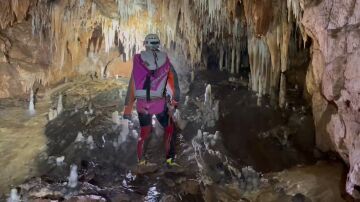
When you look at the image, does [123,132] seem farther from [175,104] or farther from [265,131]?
[265,131]

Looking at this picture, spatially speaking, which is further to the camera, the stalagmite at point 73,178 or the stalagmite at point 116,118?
the stalagmite at point 116,118

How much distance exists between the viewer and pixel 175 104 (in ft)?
16.4

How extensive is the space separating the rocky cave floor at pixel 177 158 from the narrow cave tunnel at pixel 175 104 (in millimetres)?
23

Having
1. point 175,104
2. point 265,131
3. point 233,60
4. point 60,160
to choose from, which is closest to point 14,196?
point 60,160

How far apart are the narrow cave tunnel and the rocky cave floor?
0.08 feet

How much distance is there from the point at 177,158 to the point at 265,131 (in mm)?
2559

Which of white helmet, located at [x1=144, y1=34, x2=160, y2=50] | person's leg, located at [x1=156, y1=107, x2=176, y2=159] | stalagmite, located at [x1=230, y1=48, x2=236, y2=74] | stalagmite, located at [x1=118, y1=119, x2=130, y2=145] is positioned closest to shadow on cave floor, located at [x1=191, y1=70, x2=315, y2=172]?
person's leg, located at [x1=156, y1=107, x2=176, y2=159]

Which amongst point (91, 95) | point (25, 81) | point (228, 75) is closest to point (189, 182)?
point (91, 95)

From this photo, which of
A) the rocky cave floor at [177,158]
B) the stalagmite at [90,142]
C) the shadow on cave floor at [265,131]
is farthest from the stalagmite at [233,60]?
the stalagmite at [90,142]

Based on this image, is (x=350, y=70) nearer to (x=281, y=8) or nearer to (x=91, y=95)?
(x=281, y=8)

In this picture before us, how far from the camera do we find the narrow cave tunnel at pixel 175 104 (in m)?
4.84

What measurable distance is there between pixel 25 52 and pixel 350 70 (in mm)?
7700

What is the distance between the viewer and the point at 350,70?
4.32 m

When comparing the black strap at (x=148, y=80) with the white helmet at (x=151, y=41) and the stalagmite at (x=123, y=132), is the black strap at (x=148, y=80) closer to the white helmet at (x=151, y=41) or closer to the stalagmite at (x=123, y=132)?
the white helmet at (x=151, y=41)
